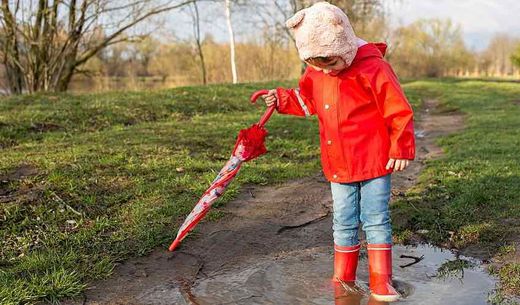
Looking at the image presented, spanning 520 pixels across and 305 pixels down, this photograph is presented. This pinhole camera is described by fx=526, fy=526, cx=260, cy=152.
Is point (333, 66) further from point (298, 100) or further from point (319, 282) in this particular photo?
point (319, 282)

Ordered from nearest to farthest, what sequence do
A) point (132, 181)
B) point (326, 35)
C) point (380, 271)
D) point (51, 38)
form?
point (326, 35), point (380, 271), point (132, 181), point (51, 38)

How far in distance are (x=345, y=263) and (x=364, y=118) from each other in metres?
0.96

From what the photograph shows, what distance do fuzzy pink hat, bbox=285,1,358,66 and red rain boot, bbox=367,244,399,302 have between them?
1153 millimetres

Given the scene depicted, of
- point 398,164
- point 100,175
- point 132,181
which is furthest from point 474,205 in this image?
point 100,175

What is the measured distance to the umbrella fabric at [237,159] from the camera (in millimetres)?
3770

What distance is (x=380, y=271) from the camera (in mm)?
3209

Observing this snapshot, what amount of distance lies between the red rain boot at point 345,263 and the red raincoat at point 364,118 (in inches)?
19.6

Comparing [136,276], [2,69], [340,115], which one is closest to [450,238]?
[340,115]

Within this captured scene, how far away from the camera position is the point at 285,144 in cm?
807

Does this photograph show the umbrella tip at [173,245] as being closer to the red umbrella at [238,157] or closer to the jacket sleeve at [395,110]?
the red umbrella at [238,157]

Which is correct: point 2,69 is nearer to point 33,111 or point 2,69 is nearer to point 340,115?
point 33,111

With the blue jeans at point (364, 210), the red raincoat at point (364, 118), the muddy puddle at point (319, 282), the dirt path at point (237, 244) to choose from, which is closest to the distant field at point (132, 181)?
the dirt path at point (237, 244)

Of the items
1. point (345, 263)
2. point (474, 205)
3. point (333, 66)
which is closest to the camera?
point (333, 66)

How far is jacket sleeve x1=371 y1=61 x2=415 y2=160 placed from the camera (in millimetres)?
2990
